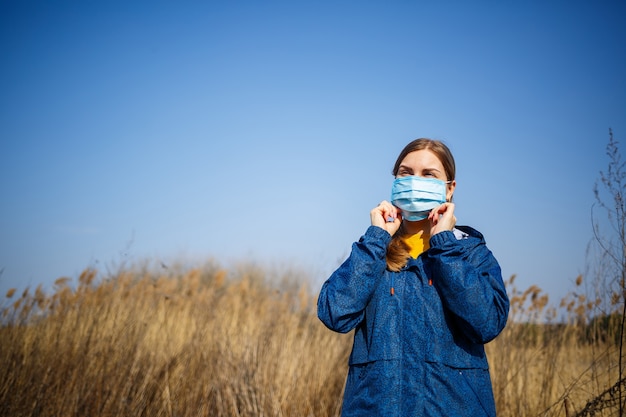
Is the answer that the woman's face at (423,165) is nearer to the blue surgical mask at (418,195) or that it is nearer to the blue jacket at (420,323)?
the blue surgical mask at (418,195)

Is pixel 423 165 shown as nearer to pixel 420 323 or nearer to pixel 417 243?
pixel 417 243

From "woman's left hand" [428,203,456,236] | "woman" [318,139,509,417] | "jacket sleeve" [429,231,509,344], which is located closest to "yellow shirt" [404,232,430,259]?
"woman" [318,139,509,417]

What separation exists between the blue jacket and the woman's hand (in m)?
0.11

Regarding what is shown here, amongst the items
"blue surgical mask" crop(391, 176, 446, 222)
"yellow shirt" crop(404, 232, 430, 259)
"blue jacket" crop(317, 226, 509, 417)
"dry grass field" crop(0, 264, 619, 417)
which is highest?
"blue surgical mask" crop(391, 176, 446, 222)

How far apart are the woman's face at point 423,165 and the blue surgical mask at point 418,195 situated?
0.07 meters

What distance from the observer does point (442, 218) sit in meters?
2.22

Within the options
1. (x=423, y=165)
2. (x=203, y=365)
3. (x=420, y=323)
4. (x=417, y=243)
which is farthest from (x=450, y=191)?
(x=203, y=365)

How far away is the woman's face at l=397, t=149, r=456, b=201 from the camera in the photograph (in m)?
2.46

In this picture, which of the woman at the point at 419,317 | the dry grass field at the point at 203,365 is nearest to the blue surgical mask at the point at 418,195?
the woman at the point at 419,317

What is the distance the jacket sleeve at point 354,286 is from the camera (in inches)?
80.9

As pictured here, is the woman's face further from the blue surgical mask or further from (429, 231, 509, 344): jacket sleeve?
(429, 231, 509, 344): jacket sleeve

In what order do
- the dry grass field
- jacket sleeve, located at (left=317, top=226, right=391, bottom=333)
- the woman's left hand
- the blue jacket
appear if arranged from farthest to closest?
1. the dry grass field
2. the woman's left hand
3. jacket sleeve, located at (left=317, top=226, right=391, bottom=333)
4. the blue jacket

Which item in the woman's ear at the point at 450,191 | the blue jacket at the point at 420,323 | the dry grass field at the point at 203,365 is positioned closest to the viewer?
the blue jacket at the point at 420,323

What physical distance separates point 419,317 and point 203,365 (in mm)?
3716
